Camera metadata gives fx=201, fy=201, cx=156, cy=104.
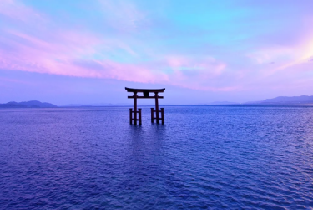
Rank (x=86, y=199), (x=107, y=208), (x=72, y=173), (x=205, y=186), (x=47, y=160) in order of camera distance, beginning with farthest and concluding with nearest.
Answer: (x=47, y=160) → (x=72, y=173) → (x=205, y=186) → (x=86, y=199) → (x=107, y=208)

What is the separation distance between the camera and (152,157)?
13.3 meters

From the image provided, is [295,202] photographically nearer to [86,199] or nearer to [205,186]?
[205,186]

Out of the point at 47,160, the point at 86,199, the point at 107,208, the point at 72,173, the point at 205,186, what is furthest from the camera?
the point at 47,160

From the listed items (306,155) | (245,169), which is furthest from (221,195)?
(306,155)

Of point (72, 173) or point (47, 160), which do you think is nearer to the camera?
point (72, 173)

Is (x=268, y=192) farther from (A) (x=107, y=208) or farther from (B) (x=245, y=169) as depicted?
(A) (x=107, y=208)

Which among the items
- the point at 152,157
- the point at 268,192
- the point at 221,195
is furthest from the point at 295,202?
the point at 152,157

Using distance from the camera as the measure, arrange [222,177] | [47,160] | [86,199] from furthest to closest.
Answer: [47,160]
[222,177]
[86,199]

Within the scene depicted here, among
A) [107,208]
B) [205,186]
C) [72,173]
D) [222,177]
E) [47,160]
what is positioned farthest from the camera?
[47,160]

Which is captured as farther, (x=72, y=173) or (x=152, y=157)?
(x=152, y=157)

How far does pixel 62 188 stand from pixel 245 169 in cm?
877

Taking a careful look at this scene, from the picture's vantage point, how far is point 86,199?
24.1 ft

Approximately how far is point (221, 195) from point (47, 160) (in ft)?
35.1

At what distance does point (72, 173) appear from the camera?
401 inches
